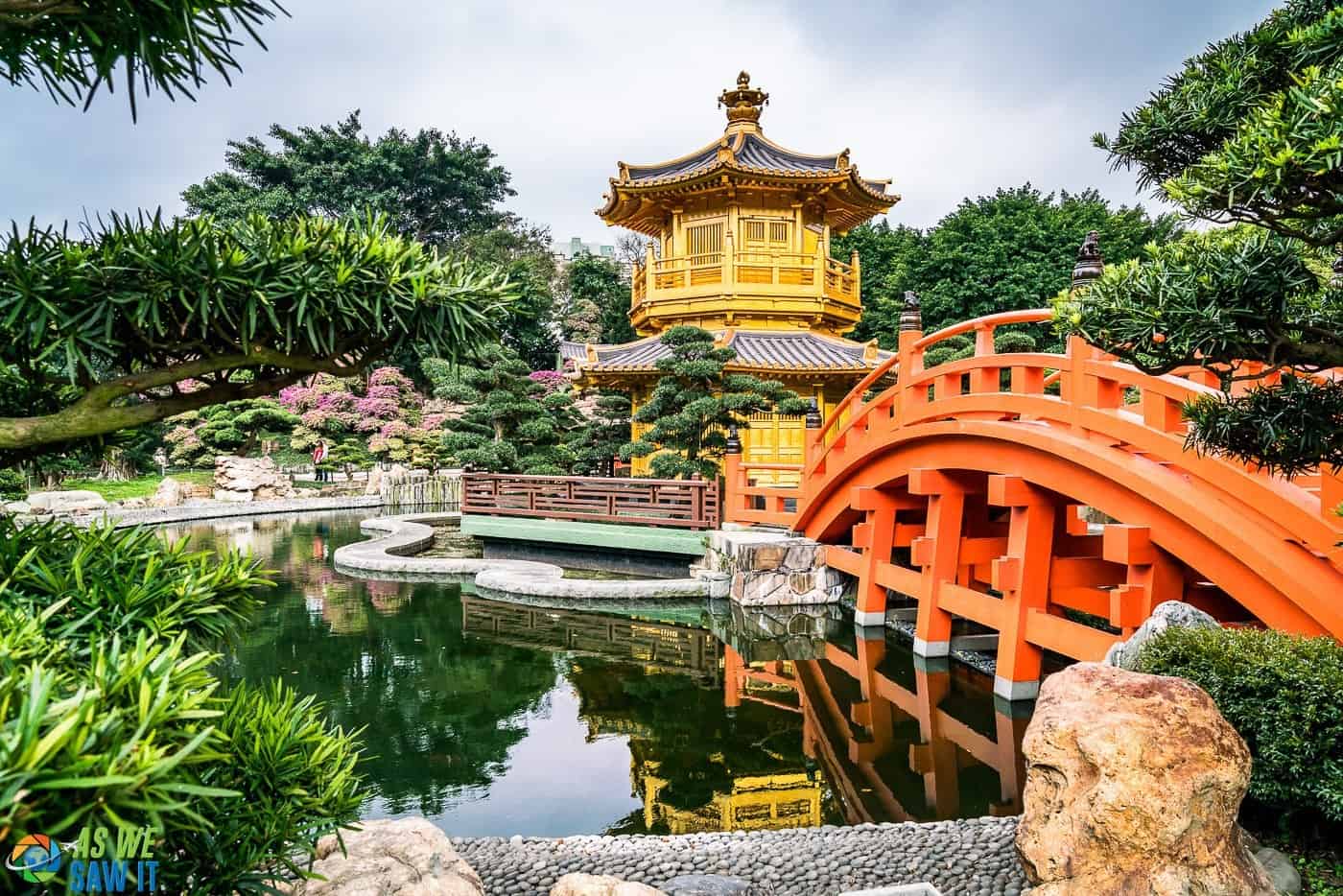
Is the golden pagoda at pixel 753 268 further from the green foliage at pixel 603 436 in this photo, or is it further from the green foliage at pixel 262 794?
the green foliage at pixel 262 794

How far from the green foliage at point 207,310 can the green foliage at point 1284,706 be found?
11.2 ft

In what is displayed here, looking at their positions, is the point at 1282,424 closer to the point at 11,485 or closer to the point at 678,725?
the point at 678,725

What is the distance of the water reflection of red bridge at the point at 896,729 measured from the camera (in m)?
5.08

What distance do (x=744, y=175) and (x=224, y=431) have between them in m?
17.8

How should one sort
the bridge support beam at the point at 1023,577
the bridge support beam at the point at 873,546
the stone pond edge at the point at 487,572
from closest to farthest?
the bridge support beam at the point at 1023,577, the bridge support beam at the point at 873,546, the stone pond edge at the point at 487,572

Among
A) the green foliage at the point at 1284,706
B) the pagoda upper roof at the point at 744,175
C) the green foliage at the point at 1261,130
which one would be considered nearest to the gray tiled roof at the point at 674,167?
the pagoda upper roof at the point at 744,175

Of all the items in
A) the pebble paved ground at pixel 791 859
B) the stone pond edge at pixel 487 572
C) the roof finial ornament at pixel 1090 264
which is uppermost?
the roof finial ornament at pixel 1090 264

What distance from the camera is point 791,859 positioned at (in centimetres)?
380

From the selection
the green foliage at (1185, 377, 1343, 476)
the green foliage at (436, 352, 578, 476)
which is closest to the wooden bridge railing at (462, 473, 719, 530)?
the green foliage at (436, 352, 578, 476)

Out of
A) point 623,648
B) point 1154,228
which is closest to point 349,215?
point 623,648

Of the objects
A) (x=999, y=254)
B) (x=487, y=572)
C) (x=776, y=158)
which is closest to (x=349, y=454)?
(x=487, y=572)

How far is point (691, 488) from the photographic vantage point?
38.9 feet

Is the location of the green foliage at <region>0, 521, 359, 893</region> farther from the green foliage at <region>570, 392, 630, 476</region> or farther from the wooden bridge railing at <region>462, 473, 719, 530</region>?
the green foliage at <region>570, 392, 630, 476</region>

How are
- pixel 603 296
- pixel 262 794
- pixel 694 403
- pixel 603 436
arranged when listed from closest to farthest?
pixel 262 794 < pixel 694 403 < pixel 603 436 < pixel 603 296
